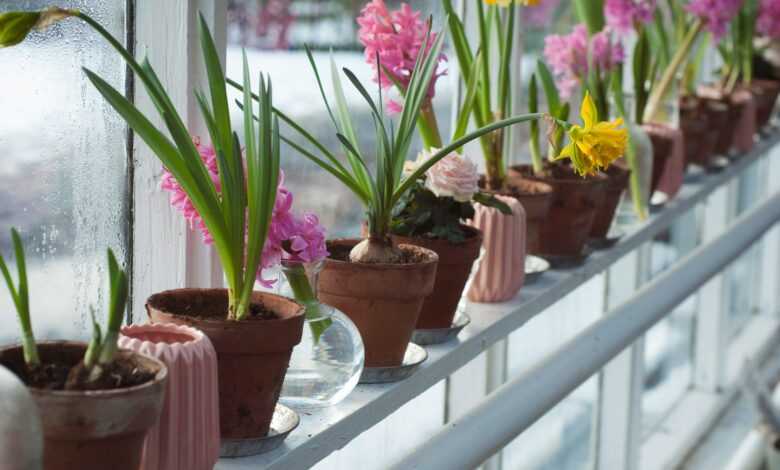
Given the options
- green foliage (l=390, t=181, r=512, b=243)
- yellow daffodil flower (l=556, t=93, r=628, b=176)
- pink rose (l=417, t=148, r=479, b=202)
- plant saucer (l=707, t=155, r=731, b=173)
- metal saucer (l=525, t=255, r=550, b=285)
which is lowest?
metal saucer (l=525, t=255, r=550, b=285)

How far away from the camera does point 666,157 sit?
1799 mm

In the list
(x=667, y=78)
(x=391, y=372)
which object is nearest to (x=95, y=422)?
(x=391, y=372)

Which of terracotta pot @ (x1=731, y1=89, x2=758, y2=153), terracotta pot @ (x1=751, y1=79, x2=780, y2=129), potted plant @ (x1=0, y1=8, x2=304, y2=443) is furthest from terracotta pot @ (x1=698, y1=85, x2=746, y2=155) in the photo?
potted plant @ (x1=0, y1=8, x2=304, y2=443)

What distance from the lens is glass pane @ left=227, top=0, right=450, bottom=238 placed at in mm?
1091

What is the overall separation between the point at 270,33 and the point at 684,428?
2183mm

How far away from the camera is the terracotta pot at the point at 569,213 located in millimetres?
1412

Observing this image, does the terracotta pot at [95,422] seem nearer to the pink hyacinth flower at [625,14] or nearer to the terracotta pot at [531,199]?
the terracotta pot at [531,199]

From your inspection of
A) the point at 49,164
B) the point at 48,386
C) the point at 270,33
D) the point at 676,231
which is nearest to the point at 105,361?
the point at 48,386

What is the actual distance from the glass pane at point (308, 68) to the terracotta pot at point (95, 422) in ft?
1.60

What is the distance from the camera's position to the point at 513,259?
126 cm

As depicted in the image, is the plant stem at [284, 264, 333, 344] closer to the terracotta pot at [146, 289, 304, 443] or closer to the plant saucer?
the terracotta pot at [146, 289, 304, 443]

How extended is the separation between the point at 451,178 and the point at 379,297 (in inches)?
6.4

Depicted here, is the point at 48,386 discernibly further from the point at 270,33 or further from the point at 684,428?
the point at 684,428

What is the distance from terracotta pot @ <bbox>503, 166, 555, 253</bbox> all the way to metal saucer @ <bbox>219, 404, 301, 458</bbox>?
53 centimetres
